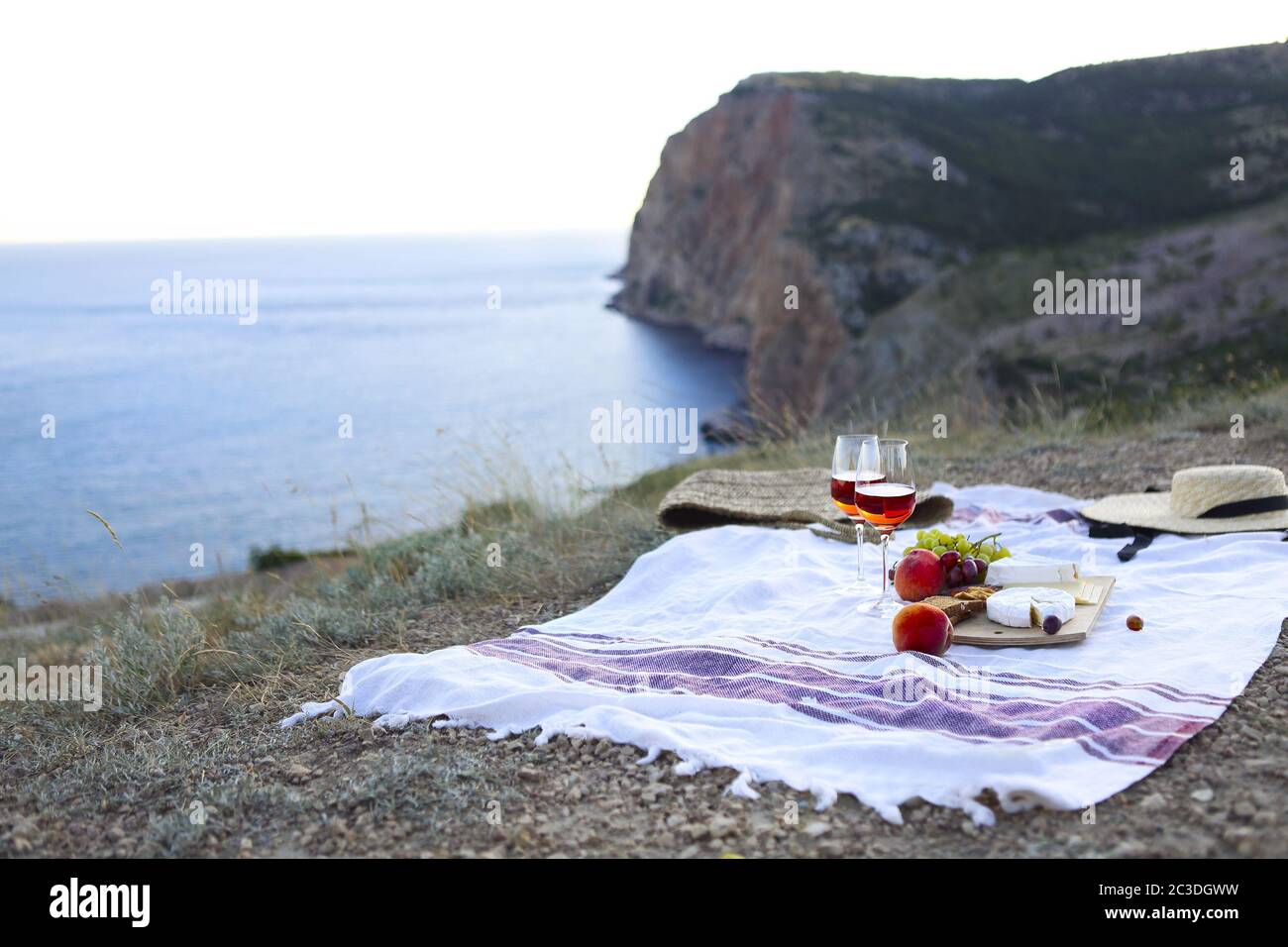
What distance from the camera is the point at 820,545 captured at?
4.93m

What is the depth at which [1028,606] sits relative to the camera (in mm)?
3473

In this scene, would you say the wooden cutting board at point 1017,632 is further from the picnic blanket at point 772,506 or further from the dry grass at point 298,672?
the dry grass at point 298,672

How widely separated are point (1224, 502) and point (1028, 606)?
6.31ft

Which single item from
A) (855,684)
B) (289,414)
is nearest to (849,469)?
(855,684)

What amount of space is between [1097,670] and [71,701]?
3750mm

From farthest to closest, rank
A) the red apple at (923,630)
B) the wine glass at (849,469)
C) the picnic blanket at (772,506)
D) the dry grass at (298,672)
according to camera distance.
Answer: 1. the picnic blanket at (772,506)
2. the wine glass at (849,469)
3. the red apple at (923,630)
4. the dry grass at (298,672)

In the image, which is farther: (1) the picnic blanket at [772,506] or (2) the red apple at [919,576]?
(1) the picnic blanket at [772,506]

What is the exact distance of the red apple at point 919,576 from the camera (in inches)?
146

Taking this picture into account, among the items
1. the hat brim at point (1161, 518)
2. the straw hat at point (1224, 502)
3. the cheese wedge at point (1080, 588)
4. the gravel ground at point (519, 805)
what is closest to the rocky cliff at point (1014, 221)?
the hat brim at point (1161, 518)

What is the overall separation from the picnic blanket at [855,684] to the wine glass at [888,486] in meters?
0.48

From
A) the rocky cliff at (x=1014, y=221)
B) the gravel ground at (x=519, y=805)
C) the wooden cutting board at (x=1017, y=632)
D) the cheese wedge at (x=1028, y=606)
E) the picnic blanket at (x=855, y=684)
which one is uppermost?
the rocky cliff at (x=1014, y=221)

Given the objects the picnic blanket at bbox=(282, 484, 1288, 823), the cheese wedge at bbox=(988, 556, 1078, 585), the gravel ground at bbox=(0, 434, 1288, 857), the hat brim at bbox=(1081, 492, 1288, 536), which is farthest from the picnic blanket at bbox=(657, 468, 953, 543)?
the gravel ground at bbox=(0, 434, 1288, 857)
